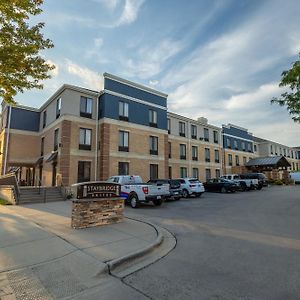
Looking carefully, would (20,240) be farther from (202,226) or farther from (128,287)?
(202,226)

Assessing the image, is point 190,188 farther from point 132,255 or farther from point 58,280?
point 58,280

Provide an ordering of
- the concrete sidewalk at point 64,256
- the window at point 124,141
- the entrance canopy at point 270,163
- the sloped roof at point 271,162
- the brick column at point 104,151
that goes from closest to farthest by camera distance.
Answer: the concrete sidewalk at point 64,256 < the brick column at point 104,151 < the window at point 124,141 < the sloped roof at point 271,162 < the entrance canopy at point 270,163

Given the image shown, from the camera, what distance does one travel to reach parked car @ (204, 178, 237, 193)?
27.2 metres

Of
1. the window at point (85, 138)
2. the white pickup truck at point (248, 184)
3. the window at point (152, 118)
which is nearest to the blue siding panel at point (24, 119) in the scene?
the window at point (85, 138)

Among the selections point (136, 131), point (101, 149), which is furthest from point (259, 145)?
point (101, 149)

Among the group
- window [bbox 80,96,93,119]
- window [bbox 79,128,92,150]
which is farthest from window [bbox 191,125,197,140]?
window [bbox 79,128,92,150]

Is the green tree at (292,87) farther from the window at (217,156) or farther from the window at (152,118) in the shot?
the window at (217,156)

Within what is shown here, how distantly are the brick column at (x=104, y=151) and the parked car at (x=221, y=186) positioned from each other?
1200 cm

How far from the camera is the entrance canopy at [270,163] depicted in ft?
139

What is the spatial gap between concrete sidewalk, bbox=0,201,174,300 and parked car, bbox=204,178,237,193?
19.5 metres

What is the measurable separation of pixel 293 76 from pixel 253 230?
1078 centimetres

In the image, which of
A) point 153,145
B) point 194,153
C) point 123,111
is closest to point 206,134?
point 194,153

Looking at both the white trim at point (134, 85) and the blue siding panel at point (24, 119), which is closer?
the white trim at point (134, 85)

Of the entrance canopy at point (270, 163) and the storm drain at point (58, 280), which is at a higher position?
the entrance canopy at point (270, 163)
